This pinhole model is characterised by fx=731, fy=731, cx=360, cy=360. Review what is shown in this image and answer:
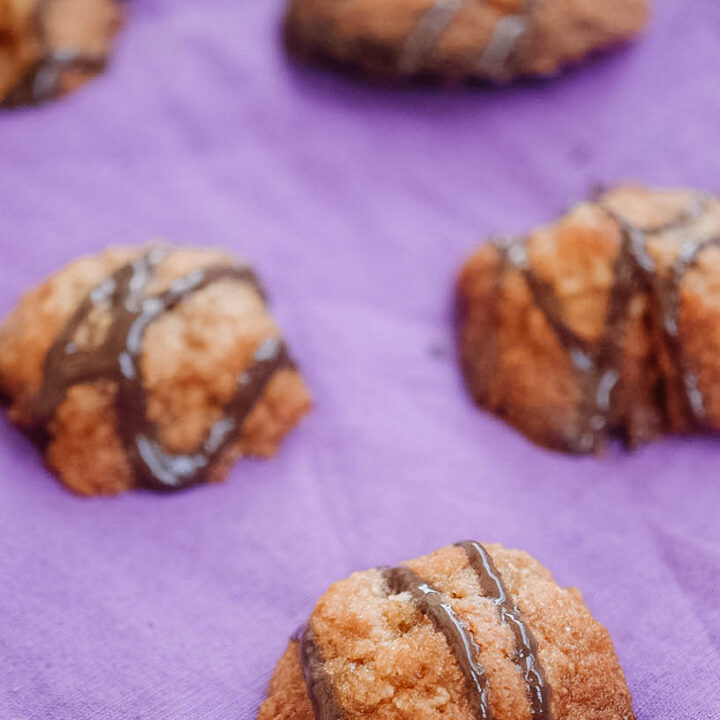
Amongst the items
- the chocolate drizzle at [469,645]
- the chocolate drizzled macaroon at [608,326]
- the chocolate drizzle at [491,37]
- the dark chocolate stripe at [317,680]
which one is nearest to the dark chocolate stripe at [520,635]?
the chocolate drizzle at [469,645]

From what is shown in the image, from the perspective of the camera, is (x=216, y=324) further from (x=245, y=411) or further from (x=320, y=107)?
(x=320, y=107)

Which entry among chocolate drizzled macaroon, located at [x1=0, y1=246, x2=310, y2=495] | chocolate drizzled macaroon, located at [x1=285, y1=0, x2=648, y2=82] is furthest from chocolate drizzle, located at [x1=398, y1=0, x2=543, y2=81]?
chocolate drizzled macaroon, located at [x1=0, y1=246, x2=310, y2=495]

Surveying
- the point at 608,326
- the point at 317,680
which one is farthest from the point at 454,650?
the point at 608,326

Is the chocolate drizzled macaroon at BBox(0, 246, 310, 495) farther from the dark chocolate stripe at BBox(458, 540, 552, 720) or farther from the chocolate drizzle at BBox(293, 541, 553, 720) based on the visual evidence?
the dark chocolate stripe at BBox(458, 540, 552, 720)

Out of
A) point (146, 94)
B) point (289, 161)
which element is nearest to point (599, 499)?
point (289, 161)

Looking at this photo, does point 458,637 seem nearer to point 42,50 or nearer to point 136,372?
point 136,372

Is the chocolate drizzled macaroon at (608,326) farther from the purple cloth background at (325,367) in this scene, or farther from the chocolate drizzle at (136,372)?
the chocolate drizzle at (136,372)
